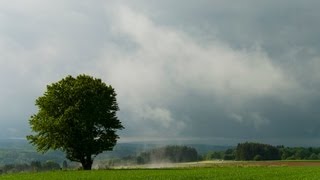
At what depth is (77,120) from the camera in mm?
77688

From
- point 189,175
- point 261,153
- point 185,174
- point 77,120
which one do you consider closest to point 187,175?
point 189,175

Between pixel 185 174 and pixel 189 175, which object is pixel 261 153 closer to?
pixel 185 174

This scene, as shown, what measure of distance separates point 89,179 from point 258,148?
440ft

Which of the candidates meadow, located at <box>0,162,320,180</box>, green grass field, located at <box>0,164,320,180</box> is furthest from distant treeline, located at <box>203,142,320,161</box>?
green grass field, located at <box>0,164,320,180</box>

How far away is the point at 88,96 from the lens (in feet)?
259

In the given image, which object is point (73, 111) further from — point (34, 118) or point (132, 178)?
point (132, 178)

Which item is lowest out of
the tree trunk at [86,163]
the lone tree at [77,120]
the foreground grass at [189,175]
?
the foreground grass at [189,175]

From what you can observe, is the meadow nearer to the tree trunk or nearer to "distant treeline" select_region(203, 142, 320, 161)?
the tree trunk

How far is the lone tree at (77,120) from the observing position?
77.9 metres

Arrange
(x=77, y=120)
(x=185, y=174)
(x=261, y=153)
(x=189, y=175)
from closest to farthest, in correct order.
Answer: (x=189, y=175) < (x=185, y=174) < (x=77, y=120) < (x=261, y=153)

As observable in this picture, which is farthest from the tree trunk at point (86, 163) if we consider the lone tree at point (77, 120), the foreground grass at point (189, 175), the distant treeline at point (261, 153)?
the distant treeline at point (261, 153)

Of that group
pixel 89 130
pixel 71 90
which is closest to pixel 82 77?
pixel 71 90

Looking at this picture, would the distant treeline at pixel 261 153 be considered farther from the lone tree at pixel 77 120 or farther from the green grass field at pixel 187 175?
the green grass field at pixel 187 175

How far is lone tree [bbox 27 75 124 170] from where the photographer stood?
7788 cm
